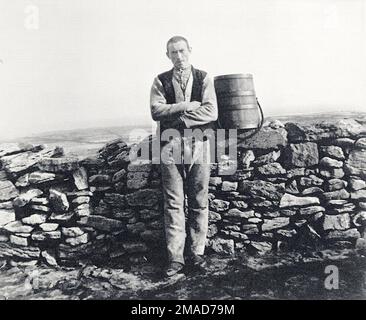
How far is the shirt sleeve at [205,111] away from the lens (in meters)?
4.37

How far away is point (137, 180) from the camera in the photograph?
479cm

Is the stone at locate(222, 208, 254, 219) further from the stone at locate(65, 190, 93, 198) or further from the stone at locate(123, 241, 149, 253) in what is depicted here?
the stone at locate(65, 190, 93, 198)

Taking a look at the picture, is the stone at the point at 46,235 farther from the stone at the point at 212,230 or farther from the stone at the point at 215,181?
the stone at the point at 215,181

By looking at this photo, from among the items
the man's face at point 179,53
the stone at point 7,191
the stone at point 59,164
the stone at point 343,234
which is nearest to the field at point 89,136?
the stone at point 59,164

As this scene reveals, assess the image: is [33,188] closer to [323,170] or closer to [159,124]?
[159,124]

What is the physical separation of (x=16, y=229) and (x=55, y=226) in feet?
1.70

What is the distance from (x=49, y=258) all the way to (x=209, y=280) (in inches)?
84.6

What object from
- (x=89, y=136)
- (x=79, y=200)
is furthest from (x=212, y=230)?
(x=89, y=136)

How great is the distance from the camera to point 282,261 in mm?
4535

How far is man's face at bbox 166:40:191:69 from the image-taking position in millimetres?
4301

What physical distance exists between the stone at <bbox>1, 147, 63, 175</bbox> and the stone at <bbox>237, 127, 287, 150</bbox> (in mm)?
2600
